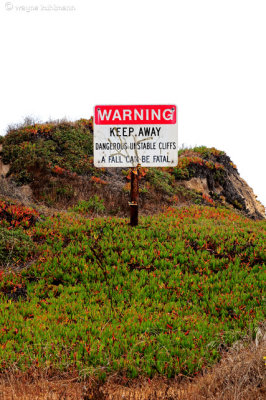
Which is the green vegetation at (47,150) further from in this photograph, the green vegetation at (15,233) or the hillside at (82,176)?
the green vegetation at (15,233)

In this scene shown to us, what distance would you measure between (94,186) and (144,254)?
8.94 meters

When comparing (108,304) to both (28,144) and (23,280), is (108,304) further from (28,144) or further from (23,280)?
(28,144)

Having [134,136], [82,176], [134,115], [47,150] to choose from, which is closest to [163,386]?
[134,136]

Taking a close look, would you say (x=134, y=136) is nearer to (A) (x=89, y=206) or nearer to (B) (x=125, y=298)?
(A) (x=89, y=206)

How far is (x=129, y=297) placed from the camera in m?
8.25

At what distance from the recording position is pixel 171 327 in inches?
264

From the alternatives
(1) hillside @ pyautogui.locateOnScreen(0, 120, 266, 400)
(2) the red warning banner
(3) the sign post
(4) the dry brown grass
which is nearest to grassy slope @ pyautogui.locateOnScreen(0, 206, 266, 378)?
(1) hillside @ pyautogui.locateOnScreen(0, 120, 266, 400)

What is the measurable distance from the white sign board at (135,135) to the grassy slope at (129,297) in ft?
7.20

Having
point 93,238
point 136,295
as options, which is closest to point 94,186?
point 93,238

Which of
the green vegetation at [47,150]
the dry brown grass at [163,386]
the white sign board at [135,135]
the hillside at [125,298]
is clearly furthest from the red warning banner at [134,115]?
the dry brown grass at [163,386]

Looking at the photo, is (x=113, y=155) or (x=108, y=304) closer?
(x=108, y=304)

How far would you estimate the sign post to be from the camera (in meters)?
12.3

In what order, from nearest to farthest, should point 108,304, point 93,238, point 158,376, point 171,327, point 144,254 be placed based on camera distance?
point 158,376
point 171,327
point 108,304
point 144,254
point 93,238

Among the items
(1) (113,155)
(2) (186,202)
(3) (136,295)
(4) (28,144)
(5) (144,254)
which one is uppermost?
(4) (28,144)
